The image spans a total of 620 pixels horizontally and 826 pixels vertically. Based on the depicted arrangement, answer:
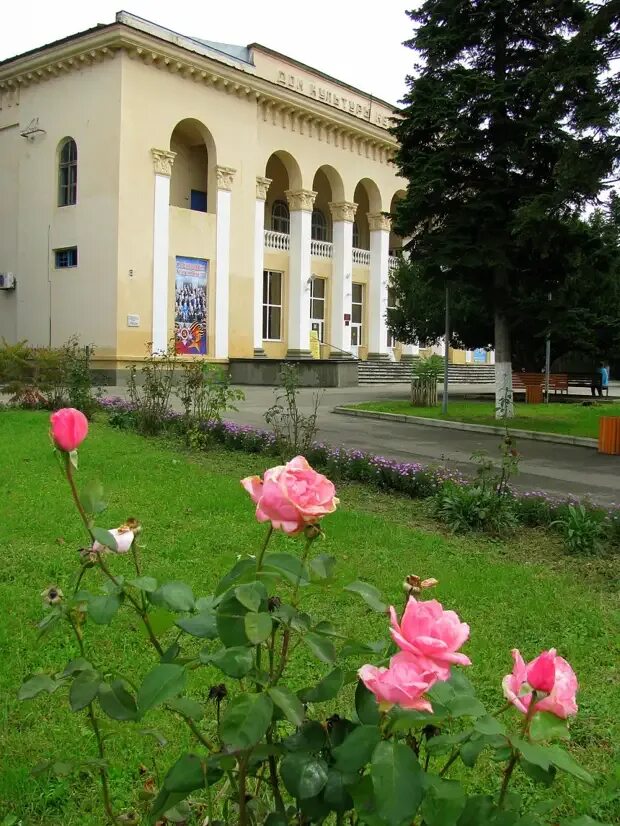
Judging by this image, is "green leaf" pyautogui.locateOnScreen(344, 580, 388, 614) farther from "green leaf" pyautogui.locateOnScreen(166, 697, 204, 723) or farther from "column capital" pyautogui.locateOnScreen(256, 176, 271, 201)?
"column capital" pyautogui.locateOnScreen(256, 176, 271, 201)

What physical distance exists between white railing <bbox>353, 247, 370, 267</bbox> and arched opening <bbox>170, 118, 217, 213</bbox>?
9.39 meters

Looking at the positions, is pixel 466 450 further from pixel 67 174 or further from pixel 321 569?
pixel 67 174

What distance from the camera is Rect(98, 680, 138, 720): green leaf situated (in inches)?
56.9

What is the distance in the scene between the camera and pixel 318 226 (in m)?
39.1

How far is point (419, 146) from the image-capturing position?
54.4 feet

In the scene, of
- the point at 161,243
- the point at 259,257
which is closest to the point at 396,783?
the point at 161,243

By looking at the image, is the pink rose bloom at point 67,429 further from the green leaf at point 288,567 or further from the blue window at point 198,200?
the blue window at point 198,200


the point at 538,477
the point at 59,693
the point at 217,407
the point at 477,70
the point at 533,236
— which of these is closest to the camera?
the point at 59,693

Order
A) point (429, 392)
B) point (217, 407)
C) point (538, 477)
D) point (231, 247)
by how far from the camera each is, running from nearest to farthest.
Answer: point (538, 477) → point (217, 407) → point (429, 392) → point (231, 247)

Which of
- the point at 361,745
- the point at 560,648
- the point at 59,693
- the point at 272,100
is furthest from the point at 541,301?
the point at 272,100

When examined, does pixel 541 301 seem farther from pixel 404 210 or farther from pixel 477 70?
pixel 477 70

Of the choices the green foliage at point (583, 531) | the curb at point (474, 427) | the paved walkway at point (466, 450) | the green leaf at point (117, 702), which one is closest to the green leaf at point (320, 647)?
the green leaf at point (117, 702)

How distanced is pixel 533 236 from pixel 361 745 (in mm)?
13653

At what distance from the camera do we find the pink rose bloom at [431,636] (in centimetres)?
119
